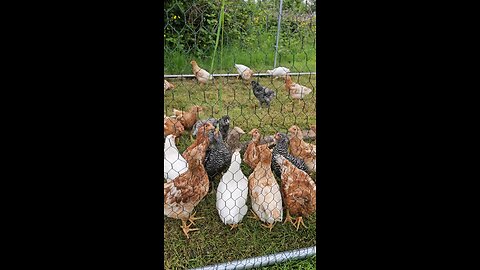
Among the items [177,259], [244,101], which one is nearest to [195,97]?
[244,101]

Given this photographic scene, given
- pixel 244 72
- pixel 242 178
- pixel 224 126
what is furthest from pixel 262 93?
pixel 242 178

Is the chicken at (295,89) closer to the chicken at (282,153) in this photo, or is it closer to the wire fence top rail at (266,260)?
the chicken at (282,153)

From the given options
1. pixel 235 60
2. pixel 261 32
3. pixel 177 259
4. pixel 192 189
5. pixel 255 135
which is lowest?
pixel 177 259

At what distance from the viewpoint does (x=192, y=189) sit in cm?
158

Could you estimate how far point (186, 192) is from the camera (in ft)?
5.14

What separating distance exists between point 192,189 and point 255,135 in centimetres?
48

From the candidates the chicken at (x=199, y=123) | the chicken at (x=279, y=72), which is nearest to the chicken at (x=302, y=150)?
the chicken at (x=199, y=123)

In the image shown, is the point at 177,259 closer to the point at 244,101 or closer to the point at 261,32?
the point at 244,101

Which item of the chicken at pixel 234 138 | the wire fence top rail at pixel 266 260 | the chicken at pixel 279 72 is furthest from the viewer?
the chicken at pixel 279 72

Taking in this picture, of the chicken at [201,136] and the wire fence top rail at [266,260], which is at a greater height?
the chicken at [201,136]

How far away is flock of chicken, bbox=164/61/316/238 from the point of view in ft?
5.26

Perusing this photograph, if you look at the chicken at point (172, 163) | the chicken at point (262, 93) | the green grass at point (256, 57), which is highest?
the green grass at point (256, 57)

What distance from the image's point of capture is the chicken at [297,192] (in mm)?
1649

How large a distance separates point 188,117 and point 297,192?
0.82m
